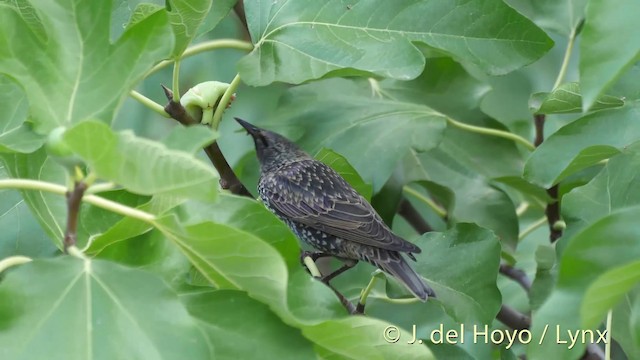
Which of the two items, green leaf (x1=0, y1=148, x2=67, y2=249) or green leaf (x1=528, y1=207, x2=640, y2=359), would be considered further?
green leaf (x1=0, y1=148, x2=67, y2=249)

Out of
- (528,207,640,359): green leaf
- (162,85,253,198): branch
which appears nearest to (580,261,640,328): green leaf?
(528,207,640,359): green leaf

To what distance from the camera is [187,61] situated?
485cm

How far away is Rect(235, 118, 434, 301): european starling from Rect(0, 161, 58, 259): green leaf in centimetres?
101

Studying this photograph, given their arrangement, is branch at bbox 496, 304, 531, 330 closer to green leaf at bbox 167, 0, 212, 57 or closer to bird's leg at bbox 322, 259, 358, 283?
bird's leg at bbox 322, 259, 358, 283

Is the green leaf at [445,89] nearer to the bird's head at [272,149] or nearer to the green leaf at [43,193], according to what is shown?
the bird's head at [272,149]

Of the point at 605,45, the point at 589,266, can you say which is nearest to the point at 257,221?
the point at 589,266

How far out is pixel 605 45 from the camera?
6.65ft

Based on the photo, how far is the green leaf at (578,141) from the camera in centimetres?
279

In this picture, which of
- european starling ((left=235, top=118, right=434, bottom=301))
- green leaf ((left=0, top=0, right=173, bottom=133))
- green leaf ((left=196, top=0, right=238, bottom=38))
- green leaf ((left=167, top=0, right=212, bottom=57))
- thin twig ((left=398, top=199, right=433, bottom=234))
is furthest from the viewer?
thin twig ((left=398, top=199, right=433, bottom=234))

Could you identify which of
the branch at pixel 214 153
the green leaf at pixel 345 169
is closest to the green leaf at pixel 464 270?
the green leaf at pixel 345 169

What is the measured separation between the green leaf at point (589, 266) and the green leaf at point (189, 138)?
725 mm

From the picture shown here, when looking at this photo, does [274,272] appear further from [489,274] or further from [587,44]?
[489,274]

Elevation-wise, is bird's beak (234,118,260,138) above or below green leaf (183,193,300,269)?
below

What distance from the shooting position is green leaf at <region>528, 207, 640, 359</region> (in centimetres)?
195
